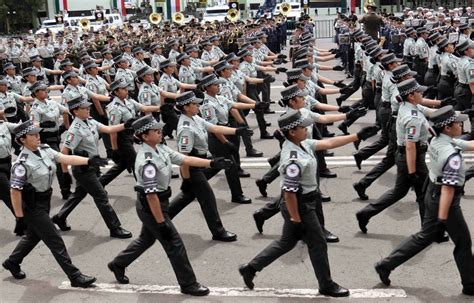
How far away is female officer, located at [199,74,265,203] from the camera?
9148 millimetres

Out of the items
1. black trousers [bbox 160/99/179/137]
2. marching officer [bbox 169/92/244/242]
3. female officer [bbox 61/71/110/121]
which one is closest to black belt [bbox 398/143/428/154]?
marching officer [bbox 169/92/244/242]

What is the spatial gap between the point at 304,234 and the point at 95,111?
24.8ft

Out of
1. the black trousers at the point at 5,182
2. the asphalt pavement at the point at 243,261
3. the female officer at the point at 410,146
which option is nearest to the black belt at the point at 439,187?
the asphalt pavement at the point at 243,261

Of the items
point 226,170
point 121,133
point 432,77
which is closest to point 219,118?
point 226,170

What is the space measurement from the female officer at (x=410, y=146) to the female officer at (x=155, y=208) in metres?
2.12

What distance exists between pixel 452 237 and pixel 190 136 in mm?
3427

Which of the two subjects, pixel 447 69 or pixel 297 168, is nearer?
pixel 297 168

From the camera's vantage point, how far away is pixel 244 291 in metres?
6.51

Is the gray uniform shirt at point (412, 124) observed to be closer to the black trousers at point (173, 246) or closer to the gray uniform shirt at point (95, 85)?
the black trousers at point (173, 246)

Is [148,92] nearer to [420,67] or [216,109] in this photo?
[216,109]

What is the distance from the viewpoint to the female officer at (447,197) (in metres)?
5.77

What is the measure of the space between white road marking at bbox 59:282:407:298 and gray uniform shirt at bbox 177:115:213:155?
1.99 meters

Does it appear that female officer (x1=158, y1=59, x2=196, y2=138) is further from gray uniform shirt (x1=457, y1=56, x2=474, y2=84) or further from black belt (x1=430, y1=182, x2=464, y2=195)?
black belt (x1=430, y1=182, x2=464, y2=195)

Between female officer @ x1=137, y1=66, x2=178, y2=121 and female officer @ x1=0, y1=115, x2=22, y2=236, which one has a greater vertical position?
female officer @ x1=137, y1=66, x2=178, y2=121
